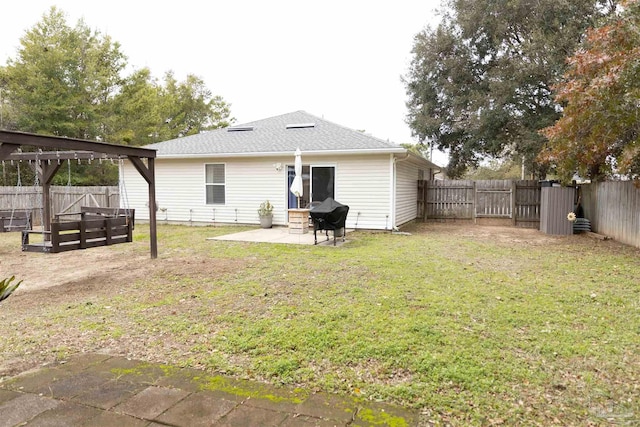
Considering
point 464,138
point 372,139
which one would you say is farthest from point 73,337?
point 464,138

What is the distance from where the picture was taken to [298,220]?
11.2 metres

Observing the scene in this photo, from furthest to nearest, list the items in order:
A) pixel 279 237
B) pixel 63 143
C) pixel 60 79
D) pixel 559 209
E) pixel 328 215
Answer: pixel 60 79, pixel 559 209, pixel 279 237, pixel 328 215, pixel 63 143

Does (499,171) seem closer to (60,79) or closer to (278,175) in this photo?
(278,175)

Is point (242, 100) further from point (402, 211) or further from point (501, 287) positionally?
point (501, 287)

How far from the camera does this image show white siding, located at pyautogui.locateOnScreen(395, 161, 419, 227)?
42.4 feet

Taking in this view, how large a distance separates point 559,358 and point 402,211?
33.8ft

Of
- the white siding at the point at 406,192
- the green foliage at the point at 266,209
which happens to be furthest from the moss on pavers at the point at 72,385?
the white siding at the point at 406,192

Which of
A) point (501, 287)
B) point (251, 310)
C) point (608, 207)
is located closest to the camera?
point (251, 310)

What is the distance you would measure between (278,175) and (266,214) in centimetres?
133

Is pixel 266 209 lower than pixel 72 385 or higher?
higher

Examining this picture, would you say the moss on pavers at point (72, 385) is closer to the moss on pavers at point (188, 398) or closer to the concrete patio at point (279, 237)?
the moss on pavers at point (188, 398)

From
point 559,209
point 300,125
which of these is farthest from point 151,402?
point 300,125

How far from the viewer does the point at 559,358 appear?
3.37 metres

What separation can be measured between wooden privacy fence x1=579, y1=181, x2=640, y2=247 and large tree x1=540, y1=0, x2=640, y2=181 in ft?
2.93
